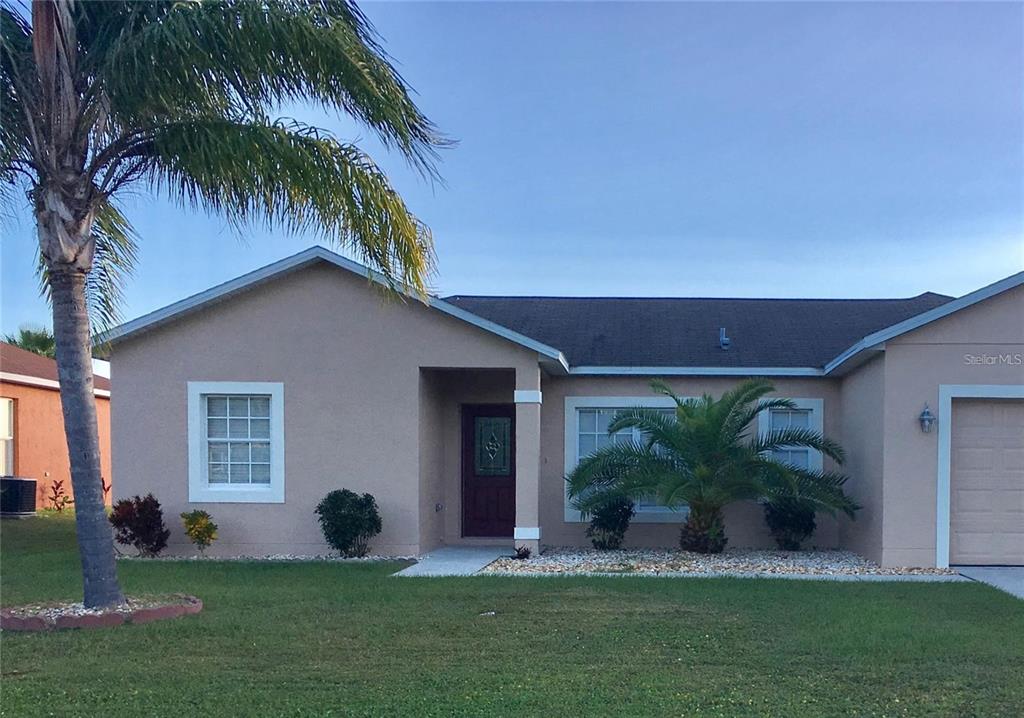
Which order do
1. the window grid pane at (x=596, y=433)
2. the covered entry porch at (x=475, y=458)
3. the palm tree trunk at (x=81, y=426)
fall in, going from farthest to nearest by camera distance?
1. the covered entry porch at (x=475, y=458)
2. the window grid pane at (x=596, y=433)
3. the palm tree trunk at (x=81, y=426)

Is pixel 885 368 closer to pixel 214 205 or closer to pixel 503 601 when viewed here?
pixel 503 601

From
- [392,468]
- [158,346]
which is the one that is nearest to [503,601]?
[392,468]

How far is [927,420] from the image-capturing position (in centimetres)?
1164

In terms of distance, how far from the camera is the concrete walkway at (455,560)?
1141cm

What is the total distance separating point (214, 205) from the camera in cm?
877

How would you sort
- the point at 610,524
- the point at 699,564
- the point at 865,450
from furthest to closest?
the point at 610,524 < the point at 865,450 < the point at 699,564

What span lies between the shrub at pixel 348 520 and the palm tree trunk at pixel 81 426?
13.2 ft

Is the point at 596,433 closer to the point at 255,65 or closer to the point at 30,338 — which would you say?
the point at 255,65

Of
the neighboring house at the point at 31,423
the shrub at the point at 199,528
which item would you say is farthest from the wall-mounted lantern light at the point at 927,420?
the neighboring house at the point at 31,423

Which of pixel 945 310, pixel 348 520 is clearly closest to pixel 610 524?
pixel 348 520

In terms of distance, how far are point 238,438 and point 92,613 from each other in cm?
508

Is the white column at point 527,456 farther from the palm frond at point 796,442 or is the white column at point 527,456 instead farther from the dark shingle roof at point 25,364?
the dark shingle roof at point 25,364

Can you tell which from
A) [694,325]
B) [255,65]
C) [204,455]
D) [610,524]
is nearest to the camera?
[255,65]

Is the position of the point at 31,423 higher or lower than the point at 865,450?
lower
